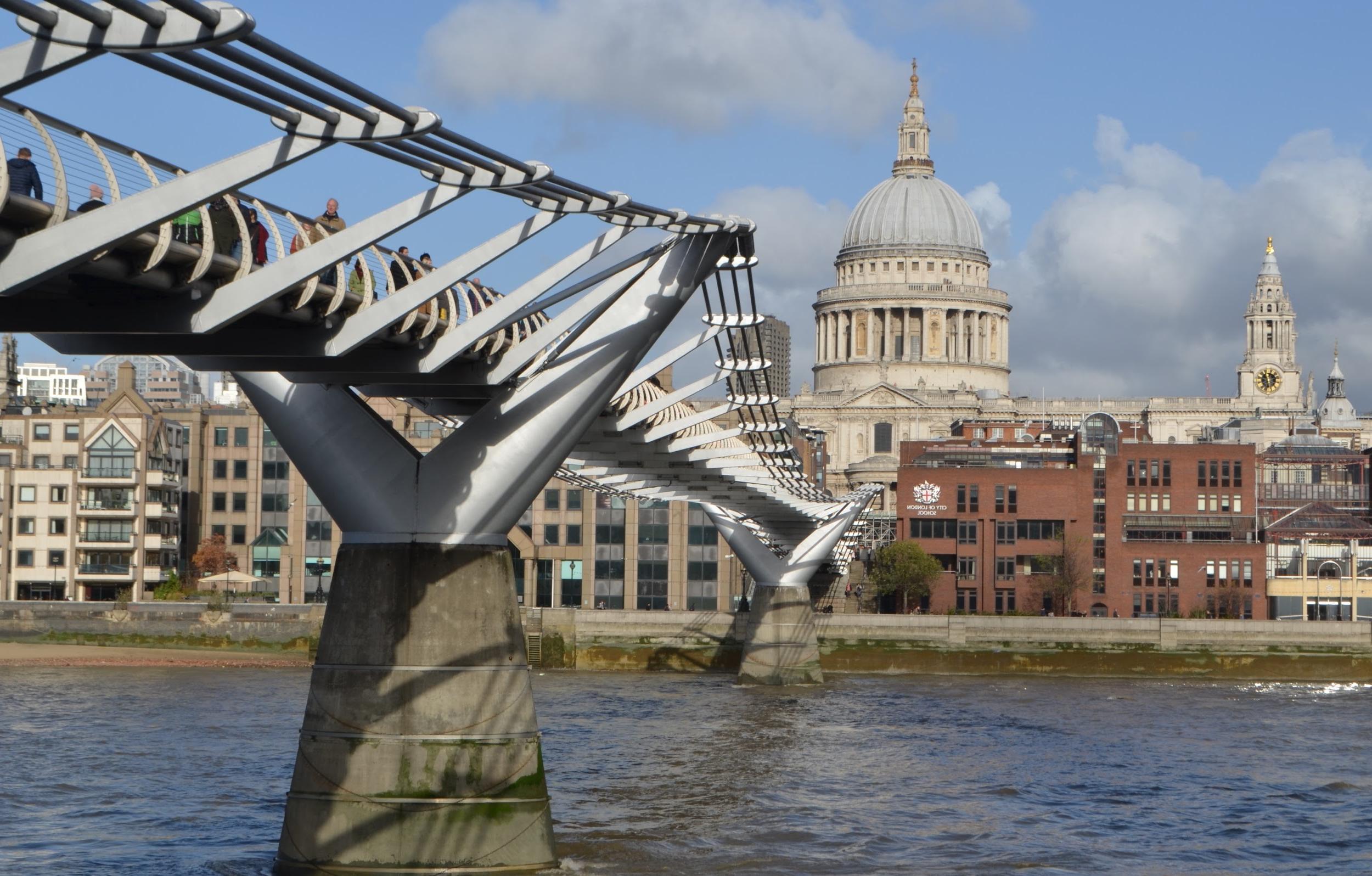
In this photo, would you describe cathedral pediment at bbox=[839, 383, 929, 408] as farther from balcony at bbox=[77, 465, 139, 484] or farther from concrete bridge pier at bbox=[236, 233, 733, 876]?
concrete bridge pier at bbox=[236, 233, 733, 876]

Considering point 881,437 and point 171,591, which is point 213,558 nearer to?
point 171,591

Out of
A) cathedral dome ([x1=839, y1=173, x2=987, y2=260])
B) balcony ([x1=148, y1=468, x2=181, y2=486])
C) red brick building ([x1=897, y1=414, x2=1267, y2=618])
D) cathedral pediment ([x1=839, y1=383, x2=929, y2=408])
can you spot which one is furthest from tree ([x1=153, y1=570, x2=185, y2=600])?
cathedral dome ([x1=839, y1=173, x2=987, y2=260])

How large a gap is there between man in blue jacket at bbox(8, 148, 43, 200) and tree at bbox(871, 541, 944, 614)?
3236 inches

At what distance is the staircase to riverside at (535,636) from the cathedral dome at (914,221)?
109m

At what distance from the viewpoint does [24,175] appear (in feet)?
49.4

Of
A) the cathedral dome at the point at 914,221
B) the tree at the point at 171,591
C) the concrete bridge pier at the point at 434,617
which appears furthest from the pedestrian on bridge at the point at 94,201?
the cathedral dome at the point at 914,221

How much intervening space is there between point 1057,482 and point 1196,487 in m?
7.54

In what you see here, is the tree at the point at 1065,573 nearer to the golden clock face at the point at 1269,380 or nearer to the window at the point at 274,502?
the window at the point at 274,502

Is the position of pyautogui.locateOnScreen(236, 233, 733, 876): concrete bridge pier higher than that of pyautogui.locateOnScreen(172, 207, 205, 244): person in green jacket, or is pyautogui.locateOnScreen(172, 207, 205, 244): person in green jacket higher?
pyautogui.locateOnScreen(172, 207, 205, 244): person in green jacket

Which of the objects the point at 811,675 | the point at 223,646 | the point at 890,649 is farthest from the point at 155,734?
the point at 890,649

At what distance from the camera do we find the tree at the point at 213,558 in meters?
93.3

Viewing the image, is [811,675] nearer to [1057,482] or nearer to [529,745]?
[1057,482]

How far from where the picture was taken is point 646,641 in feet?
261

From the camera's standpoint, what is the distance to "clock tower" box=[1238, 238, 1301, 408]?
188375 millimetres
